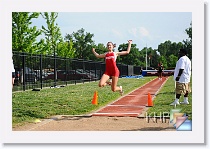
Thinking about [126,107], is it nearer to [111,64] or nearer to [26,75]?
[111,64]

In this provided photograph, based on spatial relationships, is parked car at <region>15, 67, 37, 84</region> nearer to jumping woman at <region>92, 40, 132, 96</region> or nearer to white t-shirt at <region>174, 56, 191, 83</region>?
jumping woman at <region>92, 40, 132, 96</region>

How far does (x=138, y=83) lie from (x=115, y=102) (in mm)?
4104

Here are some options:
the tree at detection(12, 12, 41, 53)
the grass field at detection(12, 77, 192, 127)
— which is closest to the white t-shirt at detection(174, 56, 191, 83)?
the grass field at detection(12, 77, 192, 127)

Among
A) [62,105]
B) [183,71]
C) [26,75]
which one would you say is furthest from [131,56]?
[26,75]

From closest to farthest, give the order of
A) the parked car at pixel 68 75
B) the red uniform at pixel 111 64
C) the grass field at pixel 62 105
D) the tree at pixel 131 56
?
the red uniform at pixel 111 64, the tree at pixel 131 56, the grass field at pixel 62 105, the parked car at pixel 68 75

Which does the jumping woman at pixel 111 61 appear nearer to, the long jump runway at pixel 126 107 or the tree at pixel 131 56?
the tree at pixel 131 56

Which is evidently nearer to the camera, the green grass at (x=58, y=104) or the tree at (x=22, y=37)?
the green grass at (x=58, y=104)

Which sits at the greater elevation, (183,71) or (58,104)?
(183,71)

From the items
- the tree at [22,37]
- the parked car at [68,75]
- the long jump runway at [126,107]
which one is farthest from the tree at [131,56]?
the parked car at [68,75]

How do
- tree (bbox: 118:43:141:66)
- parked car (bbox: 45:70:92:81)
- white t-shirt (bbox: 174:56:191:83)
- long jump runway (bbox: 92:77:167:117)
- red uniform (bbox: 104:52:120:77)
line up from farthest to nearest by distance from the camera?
parked car (bbox: 45:70:92:81) < long jump runway (bbox: 92:77:167:117) < white t-shirt (bbox: 174:56:191:83) < tree (bbox: 118:43:141:66) < red uniform (bbox: 104:52:120:77)

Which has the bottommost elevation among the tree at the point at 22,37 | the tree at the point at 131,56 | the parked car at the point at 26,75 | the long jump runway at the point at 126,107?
the long jump runway at the point at 126,107

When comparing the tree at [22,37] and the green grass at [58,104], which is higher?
the tree at [22,37]

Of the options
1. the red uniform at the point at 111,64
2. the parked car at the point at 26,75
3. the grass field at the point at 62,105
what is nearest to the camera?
the red uniform at the point at 111,64
